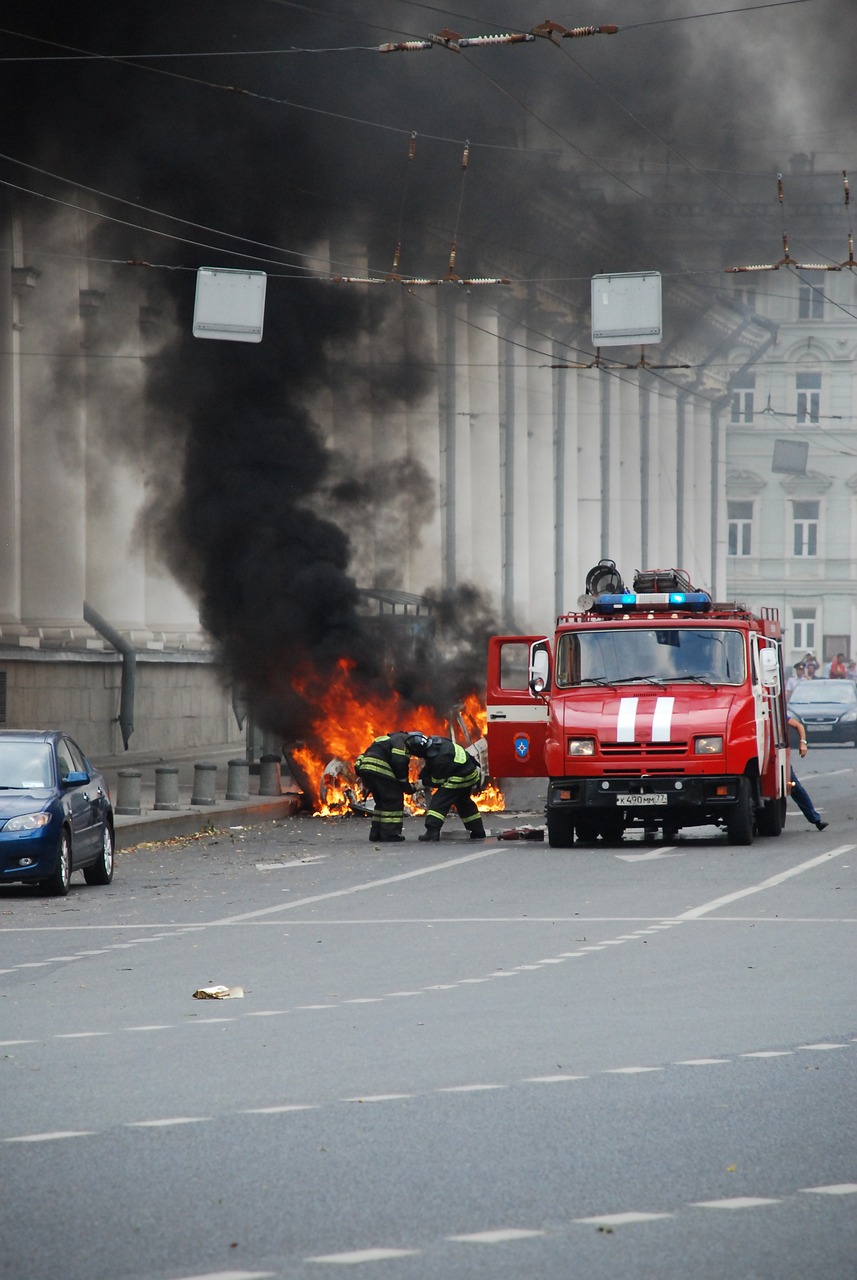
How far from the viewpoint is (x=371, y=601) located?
88.3 ft

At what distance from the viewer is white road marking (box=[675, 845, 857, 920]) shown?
12.8m

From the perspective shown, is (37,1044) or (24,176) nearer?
(37,1044)

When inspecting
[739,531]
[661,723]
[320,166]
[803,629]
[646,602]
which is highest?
[320,166]

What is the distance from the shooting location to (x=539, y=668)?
18.7m

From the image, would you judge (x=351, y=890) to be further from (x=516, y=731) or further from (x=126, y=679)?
(x=126, y=679)

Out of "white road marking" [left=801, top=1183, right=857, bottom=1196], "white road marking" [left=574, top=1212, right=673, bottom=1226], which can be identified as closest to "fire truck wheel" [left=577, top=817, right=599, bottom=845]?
"white road marking" [left=801, top=1183, right=857, bottom=1196]

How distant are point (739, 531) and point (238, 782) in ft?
174

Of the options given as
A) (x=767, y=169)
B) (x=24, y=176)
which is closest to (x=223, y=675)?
(x=24, y=176)

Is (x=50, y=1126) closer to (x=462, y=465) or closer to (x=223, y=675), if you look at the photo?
(x=223, y=675)

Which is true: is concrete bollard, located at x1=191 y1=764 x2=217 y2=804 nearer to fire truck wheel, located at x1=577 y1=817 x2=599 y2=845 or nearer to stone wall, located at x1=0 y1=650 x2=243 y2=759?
stone wall, located at x1=0 y1=650 x2=243 y2=759

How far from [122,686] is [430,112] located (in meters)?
12.2

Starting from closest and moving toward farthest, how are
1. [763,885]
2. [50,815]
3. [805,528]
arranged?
1. [50,815]
2. [763,885]
3. [805,528]

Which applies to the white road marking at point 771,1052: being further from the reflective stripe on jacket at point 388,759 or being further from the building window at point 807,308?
the building window at point 807,308

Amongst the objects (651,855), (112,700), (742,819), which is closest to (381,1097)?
(651,855)
